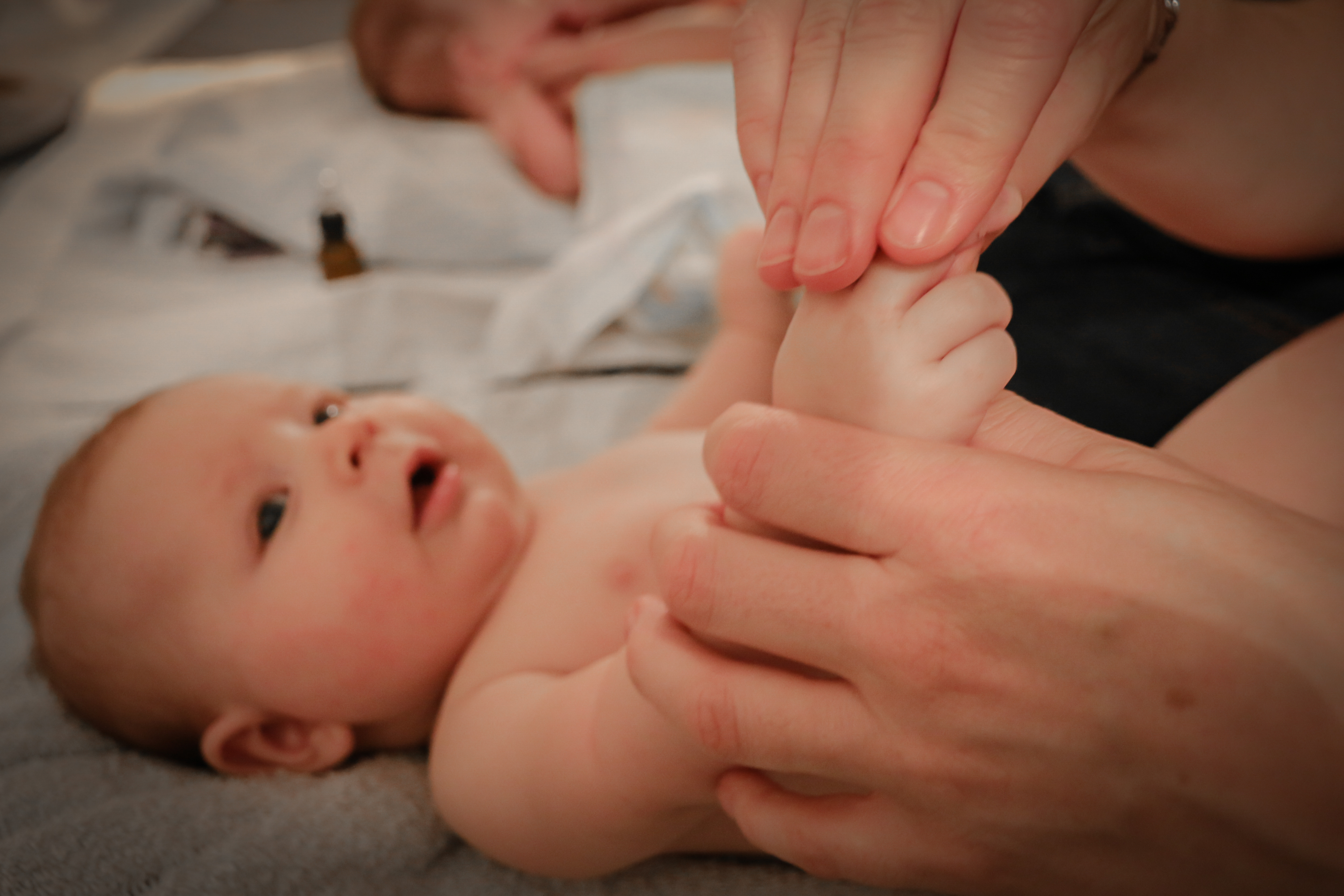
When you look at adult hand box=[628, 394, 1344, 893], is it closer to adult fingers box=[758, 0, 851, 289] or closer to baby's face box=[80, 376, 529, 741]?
adult fingers box=[758, 0, 851, 289]

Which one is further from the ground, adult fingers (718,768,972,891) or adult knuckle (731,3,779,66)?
adult knuckle (731,3,779,66)

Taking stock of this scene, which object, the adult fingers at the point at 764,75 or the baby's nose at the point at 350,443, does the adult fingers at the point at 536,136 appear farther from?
the adult fingers at the point at 764,75

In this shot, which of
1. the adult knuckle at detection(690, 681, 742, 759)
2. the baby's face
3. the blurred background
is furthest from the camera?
the blurred background

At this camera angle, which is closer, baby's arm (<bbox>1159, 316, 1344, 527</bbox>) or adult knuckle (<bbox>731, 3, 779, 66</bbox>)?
adult knuckle (<bbox>731, 3, 779, 66</bbox>)

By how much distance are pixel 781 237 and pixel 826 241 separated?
0.03 m

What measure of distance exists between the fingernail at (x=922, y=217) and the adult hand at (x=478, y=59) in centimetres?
156

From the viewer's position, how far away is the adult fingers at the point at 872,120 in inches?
13.6

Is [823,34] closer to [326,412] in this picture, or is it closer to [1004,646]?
[1004,646]

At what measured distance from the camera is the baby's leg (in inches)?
14.8

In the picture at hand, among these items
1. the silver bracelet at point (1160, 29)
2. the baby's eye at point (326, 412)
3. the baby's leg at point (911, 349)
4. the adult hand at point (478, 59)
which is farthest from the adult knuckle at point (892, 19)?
the adult hand at point (478, 59)

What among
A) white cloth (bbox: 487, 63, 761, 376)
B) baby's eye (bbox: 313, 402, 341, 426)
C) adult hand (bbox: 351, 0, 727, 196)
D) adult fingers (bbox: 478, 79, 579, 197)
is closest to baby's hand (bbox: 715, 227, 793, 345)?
white cloth (bbox: 487, 63, 761, 376)

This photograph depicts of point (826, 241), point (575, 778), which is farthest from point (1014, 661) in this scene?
point (575, 778)

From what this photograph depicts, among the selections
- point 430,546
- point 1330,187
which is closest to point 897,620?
point 430,546

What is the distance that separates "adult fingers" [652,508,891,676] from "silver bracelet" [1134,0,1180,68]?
15.8 inches
